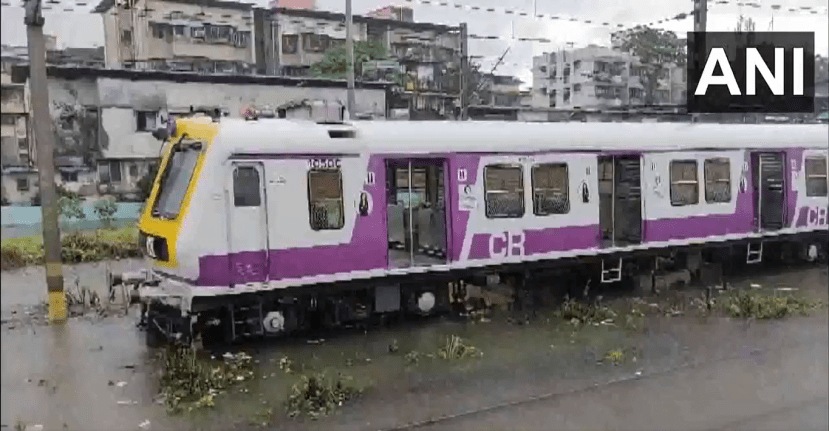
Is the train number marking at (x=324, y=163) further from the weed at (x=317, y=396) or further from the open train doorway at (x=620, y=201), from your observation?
the open train doorway at (x=620, y=201)

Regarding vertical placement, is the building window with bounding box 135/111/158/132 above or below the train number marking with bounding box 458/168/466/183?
above

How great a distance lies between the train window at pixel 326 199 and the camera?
9297 mm

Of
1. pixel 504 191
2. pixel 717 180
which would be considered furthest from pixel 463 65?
pixel 504 191

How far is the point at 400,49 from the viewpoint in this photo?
27188 mm

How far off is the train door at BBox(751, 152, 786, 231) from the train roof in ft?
0.97

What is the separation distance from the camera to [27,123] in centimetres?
191

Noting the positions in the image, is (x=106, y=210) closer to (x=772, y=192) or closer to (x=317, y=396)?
(x=317, y=396)

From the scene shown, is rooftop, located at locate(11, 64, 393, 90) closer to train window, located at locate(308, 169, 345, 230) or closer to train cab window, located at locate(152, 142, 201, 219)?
train cab window, located at locate(152, 142, 201, 219)

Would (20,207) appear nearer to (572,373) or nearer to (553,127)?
(572,373)

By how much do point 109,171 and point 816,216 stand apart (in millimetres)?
15500

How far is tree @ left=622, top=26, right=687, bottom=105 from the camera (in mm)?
21564

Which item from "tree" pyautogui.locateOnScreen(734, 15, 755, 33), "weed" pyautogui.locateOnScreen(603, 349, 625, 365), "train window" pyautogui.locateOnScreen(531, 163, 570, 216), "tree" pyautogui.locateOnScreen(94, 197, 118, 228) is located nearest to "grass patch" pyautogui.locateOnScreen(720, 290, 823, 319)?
"train window" pyautogui.locateOnScreen(531, 163, 570, 216)

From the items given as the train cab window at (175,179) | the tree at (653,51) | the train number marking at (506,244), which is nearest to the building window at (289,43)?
the tree at (653,51)

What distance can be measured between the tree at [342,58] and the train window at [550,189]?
48.2 feet
